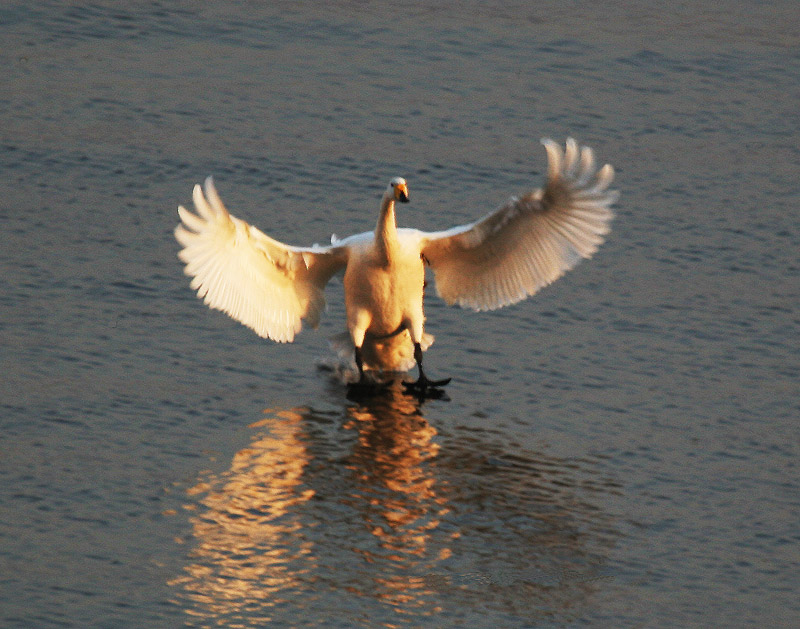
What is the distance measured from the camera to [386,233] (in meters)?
13.6

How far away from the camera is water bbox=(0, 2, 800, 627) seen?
1068 cm

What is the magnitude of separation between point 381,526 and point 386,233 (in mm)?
3181

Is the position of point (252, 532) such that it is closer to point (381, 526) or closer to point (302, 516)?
point (302, 516)

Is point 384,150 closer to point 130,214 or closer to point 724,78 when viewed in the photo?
point 130,214

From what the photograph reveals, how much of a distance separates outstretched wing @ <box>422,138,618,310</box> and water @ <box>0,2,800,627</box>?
0.75 meters

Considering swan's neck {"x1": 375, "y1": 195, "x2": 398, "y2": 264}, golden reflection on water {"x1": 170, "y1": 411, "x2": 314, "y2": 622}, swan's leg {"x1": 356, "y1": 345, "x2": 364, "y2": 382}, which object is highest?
swan's neck {"x1": 375, "y1": 195, "x2": 398, "y2": 264}

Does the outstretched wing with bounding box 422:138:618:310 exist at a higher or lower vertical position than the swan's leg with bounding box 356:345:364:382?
higher

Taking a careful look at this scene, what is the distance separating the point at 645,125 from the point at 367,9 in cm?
495

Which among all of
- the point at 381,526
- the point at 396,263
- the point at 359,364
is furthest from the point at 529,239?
the point at 381,526

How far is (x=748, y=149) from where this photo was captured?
18641 millimetres

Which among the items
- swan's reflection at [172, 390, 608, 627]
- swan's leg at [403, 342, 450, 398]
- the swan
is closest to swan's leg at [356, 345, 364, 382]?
the swan

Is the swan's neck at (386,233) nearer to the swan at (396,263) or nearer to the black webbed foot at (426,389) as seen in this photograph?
the swan at (396,263)

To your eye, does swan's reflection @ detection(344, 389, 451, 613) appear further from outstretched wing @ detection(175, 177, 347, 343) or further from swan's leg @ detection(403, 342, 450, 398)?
outstretched wing @ detection(175, 177, 347, 343)

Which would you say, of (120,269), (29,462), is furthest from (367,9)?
(29,462)
